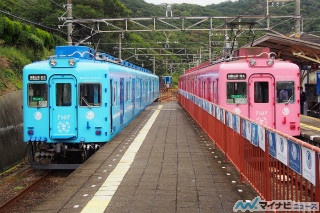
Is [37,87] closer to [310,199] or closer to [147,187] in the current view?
[147,187]

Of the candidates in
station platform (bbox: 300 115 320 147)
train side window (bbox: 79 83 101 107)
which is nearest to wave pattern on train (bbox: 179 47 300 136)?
station platform (bbox: 300 115 320 147)

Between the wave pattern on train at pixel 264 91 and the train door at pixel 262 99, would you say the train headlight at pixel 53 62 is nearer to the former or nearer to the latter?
the wave pattern on train at pixel 264 91

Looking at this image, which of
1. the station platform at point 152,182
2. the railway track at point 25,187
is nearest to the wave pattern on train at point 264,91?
the station platform at point 152,182

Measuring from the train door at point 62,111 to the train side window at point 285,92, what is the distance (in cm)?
591

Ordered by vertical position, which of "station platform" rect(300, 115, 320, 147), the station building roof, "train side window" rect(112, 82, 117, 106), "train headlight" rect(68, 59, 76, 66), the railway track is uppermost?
the station building roof

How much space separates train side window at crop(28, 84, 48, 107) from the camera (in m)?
11.7

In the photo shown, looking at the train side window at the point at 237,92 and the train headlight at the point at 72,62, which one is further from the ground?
the train headlight at the point at 72,62

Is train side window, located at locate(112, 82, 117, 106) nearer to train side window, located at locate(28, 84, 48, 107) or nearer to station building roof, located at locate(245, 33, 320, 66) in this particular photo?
train side window, located at locate(28, 84, 48, 107)

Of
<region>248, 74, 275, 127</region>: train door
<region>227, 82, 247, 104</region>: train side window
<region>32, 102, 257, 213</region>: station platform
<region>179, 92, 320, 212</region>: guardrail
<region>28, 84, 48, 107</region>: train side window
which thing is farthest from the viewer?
<region>227, 82, 247, 104</region>: train side window

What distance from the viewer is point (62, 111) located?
458 inches

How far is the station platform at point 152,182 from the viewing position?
6528 millimetres

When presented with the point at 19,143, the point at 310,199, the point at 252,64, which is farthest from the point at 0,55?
the point at 310,199

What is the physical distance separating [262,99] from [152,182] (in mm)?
6364

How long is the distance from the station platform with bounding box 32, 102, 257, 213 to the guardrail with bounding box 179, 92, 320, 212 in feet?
1.48
